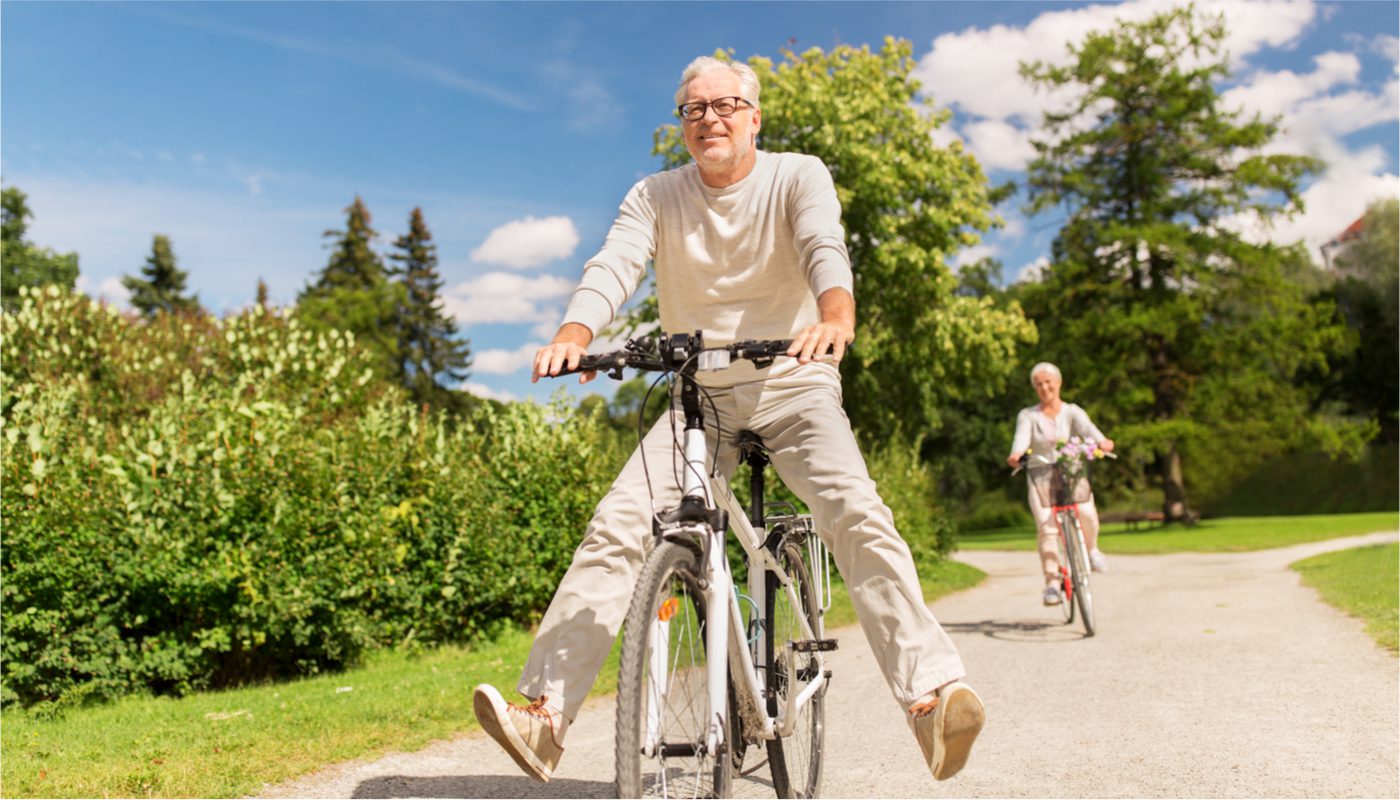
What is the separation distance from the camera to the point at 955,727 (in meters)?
3.22

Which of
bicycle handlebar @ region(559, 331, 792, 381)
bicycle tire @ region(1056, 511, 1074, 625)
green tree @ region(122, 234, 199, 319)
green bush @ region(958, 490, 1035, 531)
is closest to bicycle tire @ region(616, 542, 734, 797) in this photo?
bicycle handlebar @ region(559, 331, 792, 381)

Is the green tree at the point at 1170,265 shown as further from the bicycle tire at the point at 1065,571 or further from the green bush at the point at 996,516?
the bicycle tire at the point at 1065,571

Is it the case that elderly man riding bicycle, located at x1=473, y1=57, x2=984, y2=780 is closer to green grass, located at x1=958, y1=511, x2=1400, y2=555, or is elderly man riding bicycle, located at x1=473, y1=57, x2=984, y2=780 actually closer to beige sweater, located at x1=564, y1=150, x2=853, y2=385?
beige sweater, located at x1=564, y1=150, x2=853, y2=385

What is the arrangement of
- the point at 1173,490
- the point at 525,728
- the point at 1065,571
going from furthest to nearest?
1. the point at 1173,490
2. the point at 1065,571
3. the point at 525,728

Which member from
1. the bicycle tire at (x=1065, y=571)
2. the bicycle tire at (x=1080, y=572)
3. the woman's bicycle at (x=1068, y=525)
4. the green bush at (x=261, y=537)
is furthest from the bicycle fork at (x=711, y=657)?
the bicycle tire at (x=1065, y=571)

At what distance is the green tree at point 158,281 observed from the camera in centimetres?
6588

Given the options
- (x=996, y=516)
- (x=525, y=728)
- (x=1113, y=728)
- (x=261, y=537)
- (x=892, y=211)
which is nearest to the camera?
(x=525, y=728)

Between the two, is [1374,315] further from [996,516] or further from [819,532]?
[819,532]

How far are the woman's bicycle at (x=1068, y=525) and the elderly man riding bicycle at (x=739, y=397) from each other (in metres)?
6.08

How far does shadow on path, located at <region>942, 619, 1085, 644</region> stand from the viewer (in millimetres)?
8891

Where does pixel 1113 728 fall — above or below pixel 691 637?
below

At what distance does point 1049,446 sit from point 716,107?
6.82 meters

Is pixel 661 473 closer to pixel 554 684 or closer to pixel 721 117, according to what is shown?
pixel 554 684

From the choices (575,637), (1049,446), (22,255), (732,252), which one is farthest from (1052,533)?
(22,255)
